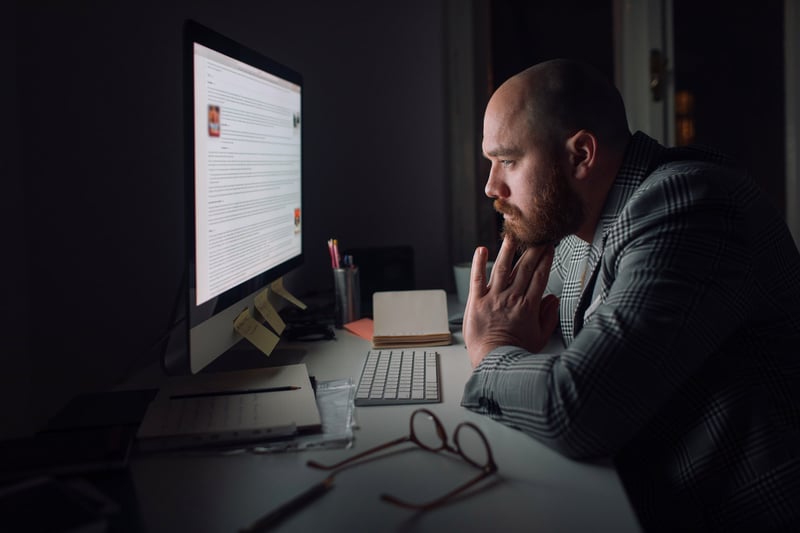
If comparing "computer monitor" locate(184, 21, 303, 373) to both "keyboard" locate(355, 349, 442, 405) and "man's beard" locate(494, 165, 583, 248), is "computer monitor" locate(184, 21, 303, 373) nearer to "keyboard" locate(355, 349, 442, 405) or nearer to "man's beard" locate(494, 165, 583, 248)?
"keyboard" locate(355, 349, 442, 405)

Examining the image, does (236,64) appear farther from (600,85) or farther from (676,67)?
(676,67)

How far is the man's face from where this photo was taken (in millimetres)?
1129

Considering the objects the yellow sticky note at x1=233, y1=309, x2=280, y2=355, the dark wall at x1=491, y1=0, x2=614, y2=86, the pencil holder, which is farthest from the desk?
the dark wall at x1=491, y1=0, x2=614, y2=86

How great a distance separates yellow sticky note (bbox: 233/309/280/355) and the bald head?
547 millimetres

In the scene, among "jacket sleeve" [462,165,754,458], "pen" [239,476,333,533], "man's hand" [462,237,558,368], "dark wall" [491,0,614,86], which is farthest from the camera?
"dark wall" [491,0,614,86]

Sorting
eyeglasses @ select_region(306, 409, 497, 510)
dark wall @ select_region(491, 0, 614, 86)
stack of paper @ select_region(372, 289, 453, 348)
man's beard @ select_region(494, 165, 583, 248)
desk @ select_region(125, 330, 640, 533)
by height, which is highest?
dark wall @ select_region(491, 0, 614, 86)

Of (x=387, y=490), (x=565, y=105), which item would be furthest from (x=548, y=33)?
(x=387, y=490)

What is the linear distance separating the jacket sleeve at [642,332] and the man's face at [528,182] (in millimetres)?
193

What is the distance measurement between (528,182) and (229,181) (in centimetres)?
49

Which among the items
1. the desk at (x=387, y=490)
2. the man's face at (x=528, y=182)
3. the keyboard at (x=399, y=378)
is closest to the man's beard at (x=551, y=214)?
the man's face at (x=528, y=182)

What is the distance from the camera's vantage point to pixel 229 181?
3.61 feet

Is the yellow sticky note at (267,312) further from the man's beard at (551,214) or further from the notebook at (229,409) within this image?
the man's beard at (551,214)

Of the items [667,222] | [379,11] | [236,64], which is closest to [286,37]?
[379,11]

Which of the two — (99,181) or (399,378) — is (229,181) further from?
(99,181)
